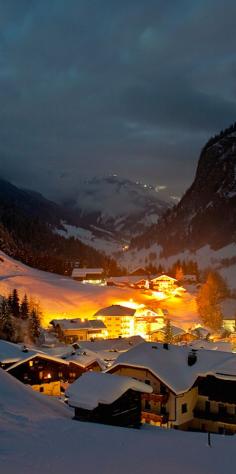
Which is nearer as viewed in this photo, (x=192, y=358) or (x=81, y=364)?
(x=192, y=358)

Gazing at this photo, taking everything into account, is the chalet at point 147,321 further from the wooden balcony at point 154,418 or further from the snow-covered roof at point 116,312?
the wooden balcony at point 154,418

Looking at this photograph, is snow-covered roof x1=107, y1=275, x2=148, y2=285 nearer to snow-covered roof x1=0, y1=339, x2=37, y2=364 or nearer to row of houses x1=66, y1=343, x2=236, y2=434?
snow-covered roof x1=0, y1=339, x2=37, y2=364

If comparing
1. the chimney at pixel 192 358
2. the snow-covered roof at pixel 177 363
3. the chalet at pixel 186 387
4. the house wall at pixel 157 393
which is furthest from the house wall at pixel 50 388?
the chimney at pixel 192 358

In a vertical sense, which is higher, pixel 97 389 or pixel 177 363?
pixel 177 363

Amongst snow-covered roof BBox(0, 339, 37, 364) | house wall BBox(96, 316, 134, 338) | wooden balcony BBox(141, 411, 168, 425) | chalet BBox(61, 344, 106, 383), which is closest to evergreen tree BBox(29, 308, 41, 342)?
chalet BBox(61, 344, 106, 383)

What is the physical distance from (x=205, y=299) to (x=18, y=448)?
95.8m

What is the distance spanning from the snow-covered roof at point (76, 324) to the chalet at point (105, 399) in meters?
55.1

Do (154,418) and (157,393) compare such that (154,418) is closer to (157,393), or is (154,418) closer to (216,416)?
(157,393)

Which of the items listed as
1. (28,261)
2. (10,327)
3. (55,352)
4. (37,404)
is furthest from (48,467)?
(28,261)

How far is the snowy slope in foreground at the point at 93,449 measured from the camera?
14.7 meters

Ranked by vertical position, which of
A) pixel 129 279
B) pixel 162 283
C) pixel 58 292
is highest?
pixel 129 279

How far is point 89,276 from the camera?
149 meters

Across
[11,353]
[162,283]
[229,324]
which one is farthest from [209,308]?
[11,353]

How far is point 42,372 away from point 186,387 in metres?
17.6
